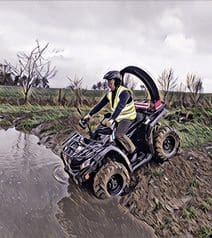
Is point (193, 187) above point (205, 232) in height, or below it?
above

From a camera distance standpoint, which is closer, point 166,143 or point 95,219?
point 95,219

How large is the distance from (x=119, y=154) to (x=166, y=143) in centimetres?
121

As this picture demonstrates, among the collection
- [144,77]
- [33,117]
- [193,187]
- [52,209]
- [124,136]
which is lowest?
[52,209]

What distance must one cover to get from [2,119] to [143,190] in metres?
6.84

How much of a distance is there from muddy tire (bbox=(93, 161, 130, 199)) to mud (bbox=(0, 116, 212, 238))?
165 millimetres

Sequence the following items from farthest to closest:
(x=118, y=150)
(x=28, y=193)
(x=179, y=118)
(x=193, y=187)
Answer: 1. (x=179, y=118)
2. (x=193, y=187)
3. (x=118, y=150)
4. (x=28, y=193)

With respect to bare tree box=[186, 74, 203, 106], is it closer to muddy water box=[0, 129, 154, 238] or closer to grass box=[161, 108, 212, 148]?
grass box=[161, 108, 212, 148]

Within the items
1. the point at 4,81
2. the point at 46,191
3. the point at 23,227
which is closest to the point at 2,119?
the point at 46,191

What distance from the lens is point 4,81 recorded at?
18.8 metres

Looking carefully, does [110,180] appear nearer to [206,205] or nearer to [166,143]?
[166,143]

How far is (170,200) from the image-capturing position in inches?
178

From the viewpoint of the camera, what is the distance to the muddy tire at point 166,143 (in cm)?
484

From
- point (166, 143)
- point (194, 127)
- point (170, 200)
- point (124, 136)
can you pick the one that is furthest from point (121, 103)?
point (194, 127)

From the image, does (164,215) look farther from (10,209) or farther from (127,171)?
(10,209)
